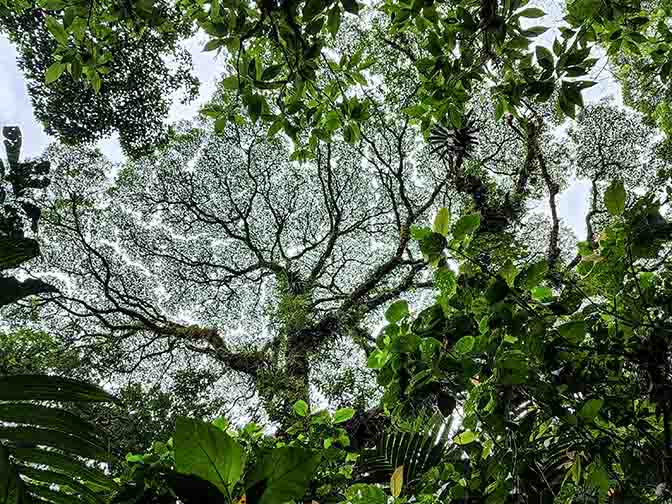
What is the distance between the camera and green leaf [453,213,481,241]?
99cm

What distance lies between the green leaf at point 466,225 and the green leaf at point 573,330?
11.4 inches

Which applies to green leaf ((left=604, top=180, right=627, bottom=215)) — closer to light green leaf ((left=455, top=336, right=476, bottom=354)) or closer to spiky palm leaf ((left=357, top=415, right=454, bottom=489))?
light green leaf ((left=455, top=336, right=476, bottom=354))

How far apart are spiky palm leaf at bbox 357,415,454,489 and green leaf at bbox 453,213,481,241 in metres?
1.57

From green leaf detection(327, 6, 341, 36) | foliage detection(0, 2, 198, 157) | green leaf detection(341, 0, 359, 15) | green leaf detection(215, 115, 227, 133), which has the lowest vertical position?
green leaf detection(341, 0, 359, 15)

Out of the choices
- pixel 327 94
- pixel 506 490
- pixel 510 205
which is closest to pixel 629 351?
pixel 506 490

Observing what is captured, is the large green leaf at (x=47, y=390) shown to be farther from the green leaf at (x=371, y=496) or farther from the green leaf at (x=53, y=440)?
the green leaf at (x=371, y=496)

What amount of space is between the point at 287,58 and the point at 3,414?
105 cm

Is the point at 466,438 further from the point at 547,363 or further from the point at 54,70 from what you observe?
the point at 54,70

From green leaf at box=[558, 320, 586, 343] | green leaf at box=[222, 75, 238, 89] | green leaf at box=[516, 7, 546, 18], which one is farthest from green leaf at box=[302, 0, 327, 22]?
green leaf at box=[558, 320, 586, 343]

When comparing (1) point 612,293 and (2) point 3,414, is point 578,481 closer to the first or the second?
(1) point 612,293

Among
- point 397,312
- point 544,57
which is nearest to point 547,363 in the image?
point 397,312

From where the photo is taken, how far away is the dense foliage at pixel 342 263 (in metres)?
0.93

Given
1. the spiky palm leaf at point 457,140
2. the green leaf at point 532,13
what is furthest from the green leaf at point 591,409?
the spiky palm leaf at point 457,140

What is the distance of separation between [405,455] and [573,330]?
164cm
